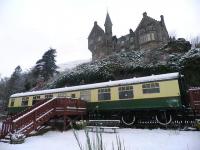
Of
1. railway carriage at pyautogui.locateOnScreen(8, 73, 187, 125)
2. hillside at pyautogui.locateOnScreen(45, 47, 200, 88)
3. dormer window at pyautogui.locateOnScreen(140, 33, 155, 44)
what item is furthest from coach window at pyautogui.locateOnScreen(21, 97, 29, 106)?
dormer window at pyautogui.locateOnScreen(140, 33, 155, 44)

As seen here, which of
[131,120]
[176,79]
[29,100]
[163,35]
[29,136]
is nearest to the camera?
[29,136]

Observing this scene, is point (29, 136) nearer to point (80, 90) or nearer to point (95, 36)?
point (80, 90)

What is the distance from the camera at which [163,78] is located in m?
14.6

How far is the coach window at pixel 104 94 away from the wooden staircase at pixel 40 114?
1643mm

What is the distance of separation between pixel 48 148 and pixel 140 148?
413 cm

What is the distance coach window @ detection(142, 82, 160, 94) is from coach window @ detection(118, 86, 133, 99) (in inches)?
45.1

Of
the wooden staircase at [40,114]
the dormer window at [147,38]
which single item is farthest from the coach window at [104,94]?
the dormer window at [147,38]

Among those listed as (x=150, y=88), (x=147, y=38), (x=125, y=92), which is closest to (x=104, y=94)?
(x=125, y=92)

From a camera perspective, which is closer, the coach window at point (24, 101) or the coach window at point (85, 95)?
the coach window at point (85, 95)

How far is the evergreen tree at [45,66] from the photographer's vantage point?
44.8 m

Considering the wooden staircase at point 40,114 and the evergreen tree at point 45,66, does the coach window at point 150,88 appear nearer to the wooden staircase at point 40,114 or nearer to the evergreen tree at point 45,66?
the wooden staircase at point 40,114

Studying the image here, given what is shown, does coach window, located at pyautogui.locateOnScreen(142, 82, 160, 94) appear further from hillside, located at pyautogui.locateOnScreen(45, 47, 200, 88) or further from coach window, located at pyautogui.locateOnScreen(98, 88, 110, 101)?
hillside, located at pyautogui.locateOnScreen(45, 47, 200, 88)

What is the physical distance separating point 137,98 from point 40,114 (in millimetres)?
7638

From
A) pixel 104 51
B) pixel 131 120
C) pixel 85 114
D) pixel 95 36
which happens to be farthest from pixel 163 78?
pixel 95 36
